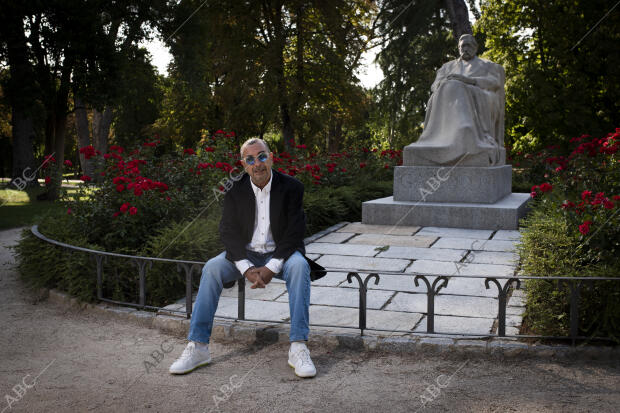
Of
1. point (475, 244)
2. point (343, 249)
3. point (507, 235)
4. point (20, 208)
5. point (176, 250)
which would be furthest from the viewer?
point (20, 208)

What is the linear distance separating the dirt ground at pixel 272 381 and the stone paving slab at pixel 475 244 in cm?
392

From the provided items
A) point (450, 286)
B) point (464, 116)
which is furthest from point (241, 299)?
point (464, 116)

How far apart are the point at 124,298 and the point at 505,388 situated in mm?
3713

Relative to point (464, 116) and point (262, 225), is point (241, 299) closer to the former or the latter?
point (262, 225)

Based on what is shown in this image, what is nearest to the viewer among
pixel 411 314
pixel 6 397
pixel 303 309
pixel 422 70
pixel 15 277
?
pixel 6 397

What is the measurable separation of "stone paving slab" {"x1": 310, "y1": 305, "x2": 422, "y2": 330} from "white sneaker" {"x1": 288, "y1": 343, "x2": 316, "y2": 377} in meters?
0.81

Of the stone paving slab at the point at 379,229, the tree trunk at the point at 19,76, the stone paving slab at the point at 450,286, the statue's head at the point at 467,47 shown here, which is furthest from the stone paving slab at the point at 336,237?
the tree trunk at the point at 19,76

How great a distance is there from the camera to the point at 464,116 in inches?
417

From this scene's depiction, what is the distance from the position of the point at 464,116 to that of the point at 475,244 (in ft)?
9.91

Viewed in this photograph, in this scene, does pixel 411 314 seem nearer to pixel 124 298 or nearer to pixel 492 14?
pixel 124 298

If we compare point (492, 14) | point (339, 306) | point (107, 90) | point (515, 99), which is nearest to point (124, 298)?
point (339, 306)

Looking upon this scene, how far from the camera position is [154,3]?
2328 cm

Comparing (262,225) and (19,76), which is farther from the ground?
(19,76)

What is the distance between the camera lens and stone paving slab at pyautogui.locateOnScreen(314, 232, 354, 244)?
8.98m
